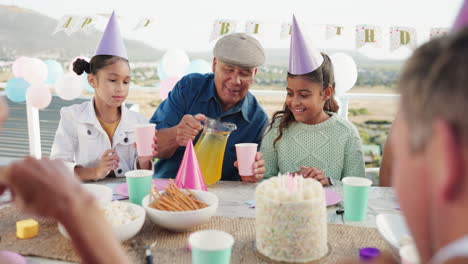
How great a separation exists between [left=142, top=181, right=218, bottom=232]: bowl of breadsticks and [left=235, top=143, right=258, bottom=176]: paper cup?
0.39 meters

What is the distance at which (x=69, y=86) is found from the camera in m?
4.17

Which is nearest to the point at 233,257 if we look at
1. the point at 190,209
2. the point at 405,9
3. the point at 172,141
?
the point at 190,209

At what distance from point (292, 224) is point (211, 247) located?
235mm

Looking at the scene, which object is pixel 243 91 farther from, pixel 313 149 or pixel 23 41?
pixel 23 41

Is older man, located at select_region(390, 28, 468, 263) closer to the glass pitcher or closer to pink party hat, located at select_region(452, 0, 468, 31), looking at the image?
pink party hat, located at select_region(452, 0, 468, 31)

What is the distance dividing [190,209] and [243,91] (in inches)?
46.7

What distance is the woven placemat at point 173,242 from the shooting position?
112 cm

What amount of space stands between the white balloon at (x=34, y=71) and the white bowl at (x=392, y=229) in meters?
3.99

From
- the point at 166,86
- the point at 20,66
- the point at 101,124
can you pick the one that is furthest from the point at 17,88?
the point at 101,124

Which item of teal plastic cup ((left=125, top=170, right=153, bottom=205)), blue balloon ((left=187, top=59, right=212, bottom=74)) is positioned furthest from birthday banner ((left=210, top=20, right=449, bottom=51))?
teal plastic cup ((left=125, top=170, right=153, bottom=205))

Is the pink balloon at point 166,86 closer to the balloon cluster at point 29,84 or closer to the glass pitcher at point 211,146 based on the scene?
the balloon cluster at point 29,84

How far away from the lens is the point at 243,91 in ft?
7.80

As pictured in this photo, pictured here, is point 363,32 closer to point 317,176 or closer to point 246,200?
point 317,176

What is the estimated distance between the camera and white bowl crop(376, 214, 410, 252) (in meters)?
1.08
